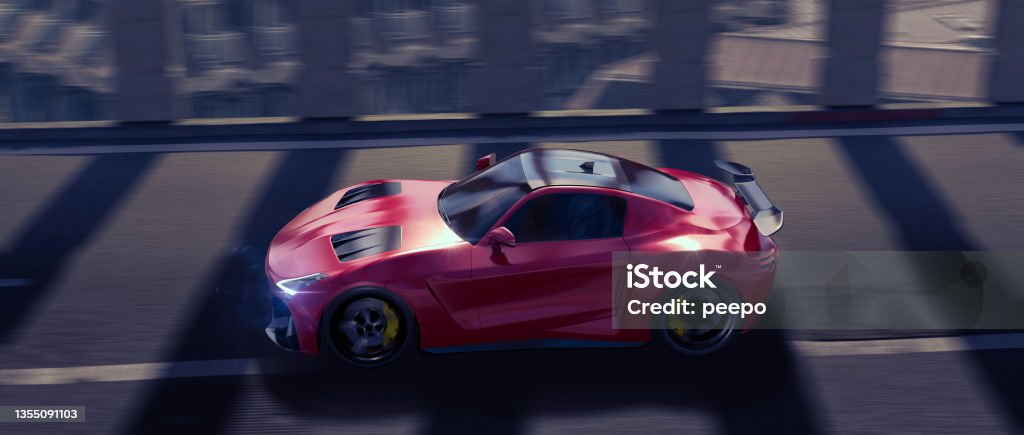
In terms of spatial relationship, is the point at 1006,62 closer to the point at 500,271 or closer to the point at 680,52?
the point at 680,52

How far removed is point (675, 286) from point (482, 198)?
1.52m

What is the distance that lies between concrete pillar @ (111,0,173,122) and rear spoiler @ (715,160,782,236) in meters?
8.31

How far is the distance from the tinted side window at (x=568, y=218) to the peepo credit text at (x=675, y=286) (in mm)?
320

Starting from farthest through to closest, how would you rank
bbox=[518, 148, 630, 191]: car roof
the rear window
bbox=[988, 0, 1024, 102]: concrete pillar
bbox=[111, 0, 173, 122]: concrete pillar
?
bbox=[988, 0, 1024, 102]: concrete pillar → bbox=[111, 0, 173, 122]: concrete pillar → the rear window → bbox=[518, 148, 630, 191]: car roof

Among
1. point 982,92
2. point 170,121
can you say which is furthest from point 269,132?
point 982,92

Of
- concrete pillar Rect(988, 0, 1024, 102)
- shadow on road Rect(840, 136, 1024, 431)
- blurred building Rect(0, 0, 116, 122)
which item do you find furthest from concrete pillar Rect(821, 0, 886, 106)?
blurred building Rect(0, 0, 116, 122)

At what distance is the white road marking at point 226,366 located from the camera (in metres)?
7.02

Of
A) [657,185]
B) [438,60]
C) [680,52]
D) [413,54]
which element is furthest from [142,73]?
[657,185]

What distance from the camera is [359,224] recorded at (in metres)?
7.45

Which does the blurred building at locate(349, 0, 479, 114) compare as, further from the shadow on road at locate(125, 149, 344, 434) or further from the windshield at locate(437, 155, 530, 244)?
the windshield at locate(437, 155, 530, 244)

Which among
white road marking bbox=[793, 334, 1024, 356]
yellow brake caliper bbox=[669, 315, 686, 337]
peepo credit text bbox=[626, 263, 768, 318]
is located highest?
peepo credit text bbox=[626, 263, 768, 318]

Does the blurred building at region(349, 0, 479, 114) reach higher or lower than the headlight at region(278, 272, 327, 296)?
higher

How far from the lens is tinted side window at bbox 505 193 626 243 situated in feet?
22.7

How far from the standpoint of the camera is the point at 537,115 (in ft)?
45.8
